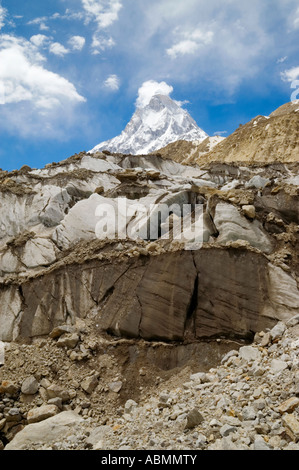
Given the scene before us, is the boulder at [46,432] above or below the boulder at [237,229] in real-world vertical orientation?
below

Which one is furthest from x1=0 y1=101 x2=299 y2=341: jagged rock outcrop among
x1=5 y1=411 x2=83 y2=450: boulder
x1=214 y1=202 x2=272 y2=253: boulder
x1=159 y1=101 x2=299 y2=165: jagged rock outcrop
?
x1=159 y1=101 x2=299 y2=165: jagged rock outcrop

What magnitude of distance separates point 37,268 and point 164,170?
17.2 metres

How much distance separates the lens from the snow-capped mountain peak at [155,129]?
176 m

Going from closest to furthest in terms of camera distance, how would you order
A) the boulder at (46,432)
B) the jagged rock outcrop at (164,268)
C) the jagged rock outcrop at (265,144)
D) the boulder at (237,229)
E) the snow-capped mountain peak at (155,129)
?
the boulder at (46,432) → the jagged rock outcrop at (164,268) → the boulder at (237,229) → the jagged rock outcrop at (265,144) → the snow-capped mountain peak at (155,129)

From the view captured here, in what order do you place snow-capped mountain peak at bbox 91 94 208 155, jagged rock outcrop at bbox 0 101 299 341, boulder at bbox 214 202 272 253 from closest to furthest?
jagged rock outcrop at bbox 0 101 299 341, boulder at bbox 214 202 272 253, snow-capped mountain peak at bbox 91 94 208 155

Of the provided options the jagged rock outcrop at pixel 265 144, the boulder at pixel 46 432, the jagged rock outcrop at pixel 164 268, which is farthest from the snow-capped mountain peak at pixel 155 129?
the boulder at pixel 46 432

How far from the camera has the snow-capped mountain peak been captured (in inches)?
6929

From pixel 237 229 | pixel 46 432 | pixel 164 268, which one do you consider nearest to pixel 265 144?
pixel 237 229

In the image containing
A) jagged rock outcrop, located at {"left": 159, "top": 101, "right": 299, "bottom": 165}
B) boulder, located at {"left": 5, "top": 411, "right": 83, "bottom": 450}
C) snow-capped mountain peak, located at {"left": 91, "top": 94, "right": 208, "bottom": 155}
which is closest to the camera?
boulder, located at {"left": 5, "top": 411, "right": 83, "bottom": 450}

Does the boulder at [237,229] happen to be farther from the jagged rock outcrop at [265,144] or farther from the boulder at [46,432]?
the jagged rock outcrop at [265,144]

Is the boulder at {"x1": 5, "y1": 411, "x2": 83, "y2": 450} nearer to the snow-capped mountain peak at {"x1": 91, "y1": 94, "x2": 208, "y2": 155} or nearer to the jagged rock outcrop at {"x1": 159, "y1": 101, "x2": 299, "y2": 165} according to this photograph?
the jagged rock outcrop at {"x1": 159, "y1": 101, "x2": 299, "y2": 165}

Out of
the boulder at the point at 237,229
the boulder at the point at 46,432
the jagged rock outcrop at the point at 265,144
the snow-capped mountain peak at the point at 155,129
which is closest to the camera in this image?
the boulder at the point at 46,432
